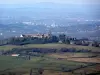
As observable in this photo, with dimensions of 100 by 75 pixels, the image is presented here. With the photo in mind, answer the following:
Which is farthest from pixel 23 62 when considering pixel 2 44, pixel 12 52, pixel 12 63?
pixel 2 44

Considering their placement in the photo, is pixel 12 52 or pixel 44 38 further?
pixel 44 38

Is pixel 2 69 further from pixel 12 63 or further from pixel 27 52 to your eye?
pixel 27 52

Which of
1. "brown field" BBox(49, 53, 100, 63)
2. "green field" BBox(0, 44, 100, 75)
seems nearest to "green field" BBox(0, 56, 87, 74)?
"green field" BBox(0, 44, 100, 75)

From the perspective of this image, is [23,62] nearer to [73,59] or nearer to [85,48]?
[73,59]

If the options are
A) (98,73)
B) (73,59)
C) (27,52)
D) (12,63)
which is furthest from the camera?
(27,52)

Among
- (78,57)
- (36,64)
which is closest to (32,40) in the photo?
(78,57)

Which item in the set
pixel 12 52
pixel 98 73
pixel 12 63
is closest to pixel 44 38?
pixel 12 52

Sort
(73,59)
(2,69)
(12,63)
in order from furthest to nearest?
(73,59) → (12,63) → (2,69)

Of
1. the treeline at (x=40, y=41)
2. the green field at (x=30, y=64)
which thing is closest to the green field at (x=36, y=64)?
the green field at (x=30, y=64)

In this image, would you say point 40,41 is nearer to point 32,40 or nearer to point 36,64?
point 32,40

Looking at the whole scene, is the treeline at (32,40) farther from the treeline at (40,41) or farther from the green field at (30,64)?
the green field at (30,64)
